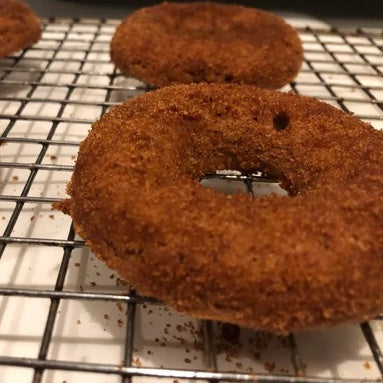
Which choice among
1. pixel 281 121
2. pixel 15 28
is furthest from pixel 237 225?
pixel 15 28

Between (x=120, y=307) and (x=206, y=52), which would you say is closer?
(x=120, y=307)

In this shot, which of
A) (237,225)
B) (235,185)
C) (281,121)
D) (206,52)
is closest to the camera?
(237,225)

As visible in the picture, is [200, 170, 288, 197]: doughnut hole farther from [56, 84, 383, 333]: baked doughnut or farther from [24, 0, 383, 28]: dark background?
[24, 0, 383, 28]: dark background

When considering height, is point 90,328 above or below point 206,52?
below

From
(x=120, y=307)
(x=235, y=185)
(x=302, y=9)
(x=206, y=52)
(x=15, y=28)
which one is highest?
(x=302, y=9)

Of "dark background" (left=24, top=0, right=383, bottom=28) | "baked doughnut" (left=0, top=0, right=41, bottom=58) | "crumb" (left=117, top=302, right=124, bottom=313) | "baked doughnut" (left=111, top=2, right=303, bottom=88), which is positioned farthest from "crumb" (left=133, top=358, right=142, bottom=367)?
"dark background" (left=24, top=0, right=383, bottom=28)

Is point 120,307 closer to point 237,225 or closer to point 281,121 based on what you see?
point 237,225

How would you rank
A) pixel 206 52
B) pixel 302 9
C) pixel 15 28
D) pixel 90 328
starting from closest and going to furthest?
pixel 90 328
pixel 206 52
pixel 15 28
pixel 302 9

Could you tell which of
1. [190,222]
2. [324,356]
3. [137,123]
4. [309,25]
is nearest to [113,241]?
[190,222]
